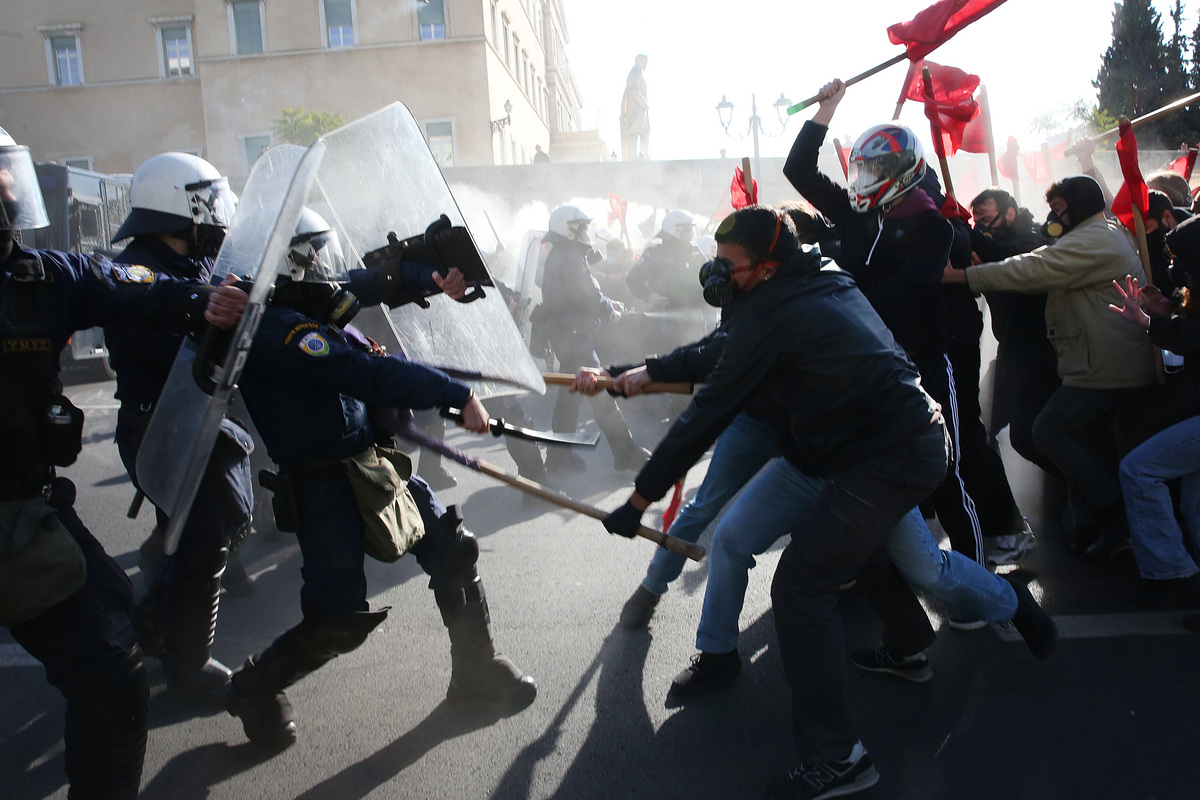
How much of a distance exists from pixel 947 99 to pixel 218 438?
3763mm

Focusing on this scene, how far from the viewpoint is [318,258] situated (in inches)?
93.9

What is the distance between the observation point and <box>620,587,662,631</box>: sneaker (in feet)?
10.9

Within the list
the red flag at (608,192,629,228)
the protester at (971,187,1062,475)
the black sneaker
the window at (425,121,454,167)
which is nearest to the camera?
the black sneaker

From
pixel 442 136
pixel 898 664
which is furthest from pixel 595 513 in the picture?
pixel 442 136

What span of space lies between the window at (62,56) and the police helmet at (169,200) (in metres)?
31.9

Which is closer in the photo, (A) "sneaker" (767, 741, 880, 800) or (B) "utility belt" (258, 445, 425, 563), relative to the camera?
(A) "sneaker" (767, 741, 880, 800)

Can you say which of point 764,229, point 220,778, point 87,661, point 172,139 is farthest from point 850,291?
point 172,139

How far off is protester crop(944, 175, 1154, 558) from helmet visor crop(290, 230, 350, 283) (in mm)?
2462

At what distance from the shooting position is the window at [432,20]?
27547mm

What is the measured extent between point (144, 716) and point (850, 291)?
211cm

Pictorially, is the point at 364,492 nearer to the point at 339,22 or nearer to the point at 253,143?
the point at 253,143

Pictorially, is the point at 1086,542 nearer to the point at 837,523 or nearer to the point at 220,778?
the point at 837,523

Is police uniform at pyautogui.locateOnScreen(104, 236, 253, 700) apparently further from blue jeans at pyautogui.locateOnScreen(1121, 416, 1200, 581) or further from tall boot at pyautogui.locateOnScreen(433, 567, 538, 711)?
blue jeans at pyautogui.locateOnScreen(1121, 416, 1200, 581)

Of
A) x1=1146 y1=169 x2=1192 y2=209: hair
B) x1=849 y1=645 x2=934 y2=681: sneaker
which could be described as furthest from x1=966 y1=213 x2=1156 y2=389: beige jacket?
x1=849 y1=645 x2=934 y2=681: sneaker
